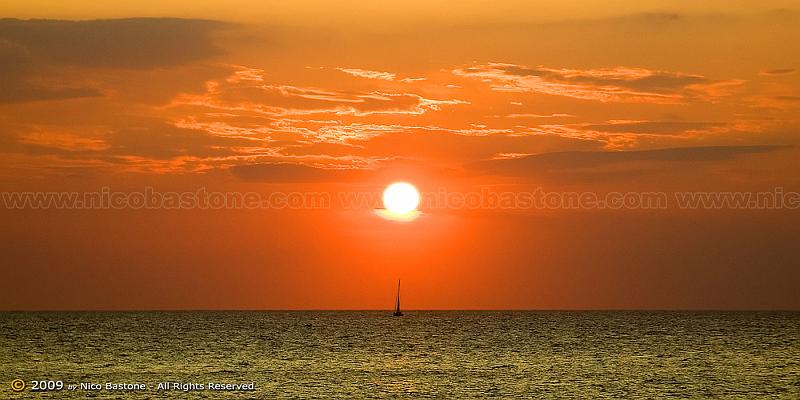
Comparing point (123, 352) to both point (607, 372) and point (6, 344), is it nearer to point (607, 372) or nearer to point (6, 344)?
point (6, 344)

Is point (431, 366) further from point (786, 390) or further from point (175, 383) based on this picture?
point (786, 390)

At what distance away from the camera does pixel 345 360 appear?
360ft

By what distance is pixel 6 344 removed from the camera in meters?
146

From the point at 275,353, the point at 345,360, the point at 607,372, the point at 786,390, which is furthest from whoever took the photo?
the point at 275,353

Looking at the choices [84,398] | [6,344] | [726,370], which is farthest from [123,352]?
[726,370]

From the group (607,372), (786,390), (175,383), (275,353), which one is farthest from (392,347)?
(786,390)

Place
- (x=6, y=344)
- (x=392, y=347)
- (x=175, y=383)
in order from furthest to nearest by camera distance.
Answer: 1. (x=6, y=344)
2. (x=392, y=347)
3. (x=175, y=383)

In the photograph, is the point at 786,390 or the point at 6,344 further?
the point at 6,344

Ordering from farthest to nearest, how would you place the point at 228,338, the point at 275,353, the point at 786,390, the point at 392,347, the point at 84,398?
the point at 228,338, the point at 392,347, the point at 275,353, the point at 786,390, the point at 84,398

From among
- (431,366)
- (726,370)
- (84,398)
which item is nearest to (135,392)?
(84,398)

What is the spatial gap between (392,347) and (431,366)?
3695 cm

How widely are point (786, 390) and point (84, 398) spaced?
5406 centimetres


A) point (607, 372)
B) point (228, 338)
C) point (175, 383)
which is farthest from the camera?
point (228, 338)

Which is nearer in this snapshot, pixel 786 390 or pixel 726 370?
pixel 786 390
